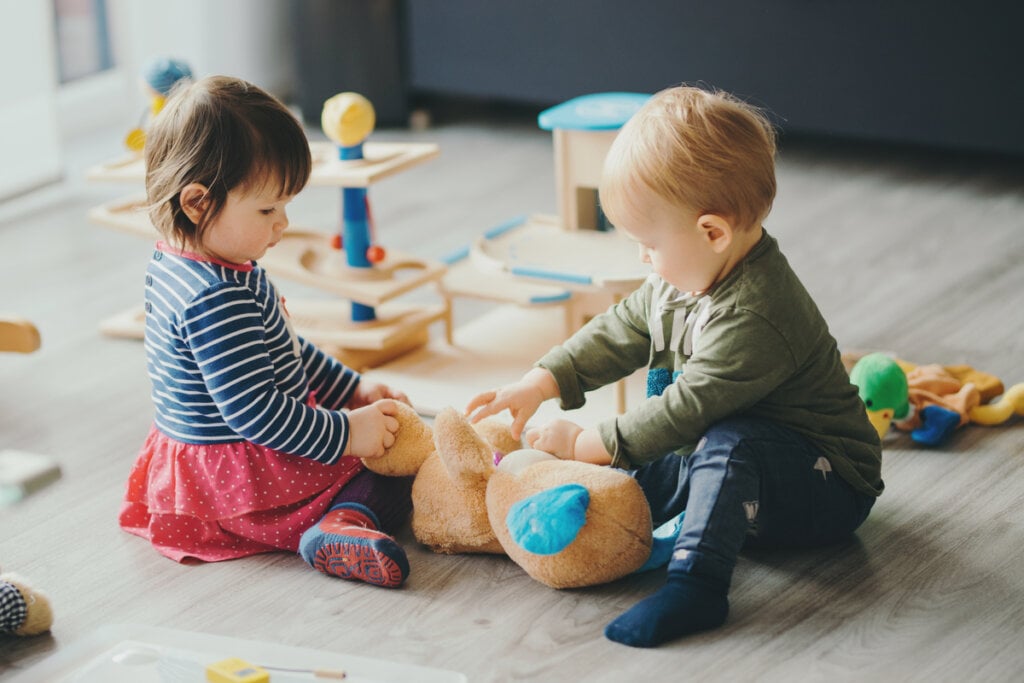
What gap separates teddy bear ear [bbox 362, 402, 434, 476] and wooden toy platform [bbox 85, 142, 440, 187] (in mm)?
423

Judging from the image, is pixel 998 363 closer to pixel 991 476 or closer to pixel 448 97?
pixel 991 476

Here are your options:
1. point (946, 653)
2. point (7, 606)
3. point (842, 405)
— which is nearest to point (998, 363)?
point (842, 405)

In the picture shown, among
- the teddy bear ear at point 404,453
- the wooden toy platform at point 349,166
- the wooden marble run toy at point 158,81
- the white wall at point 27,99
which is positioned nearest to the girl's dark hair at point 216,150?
the teddy bear ear at point 404,453

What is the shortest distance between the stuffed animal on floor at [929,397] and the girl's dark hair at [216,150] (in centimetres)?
66

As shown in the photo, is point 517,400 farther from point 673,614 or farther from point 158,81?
point 158,81

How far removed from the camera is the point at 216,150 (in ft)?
3.90

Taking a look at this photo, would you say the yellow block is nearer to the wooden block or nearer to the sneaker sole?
the sneaker sole

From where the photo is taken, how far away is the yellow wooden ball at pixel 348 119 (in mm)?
1657

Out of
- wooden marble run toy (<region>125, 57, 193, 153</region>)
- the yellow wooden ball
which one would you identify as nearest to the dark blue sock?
the yellow wooden ball

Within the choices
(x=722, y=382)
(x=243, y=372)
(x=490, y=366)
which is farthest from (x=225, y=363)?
(x=490, y=366)

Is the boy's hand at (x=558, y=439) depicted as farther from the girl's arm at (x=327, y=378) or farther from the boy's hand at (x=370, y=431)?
the girl's arm at (x=327, y=378)

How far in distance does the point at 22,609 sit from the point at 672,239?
65cm

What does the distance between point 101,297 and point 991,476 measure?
1348mm

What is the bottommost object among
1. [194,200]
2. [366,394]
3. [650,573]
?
[650,573]
